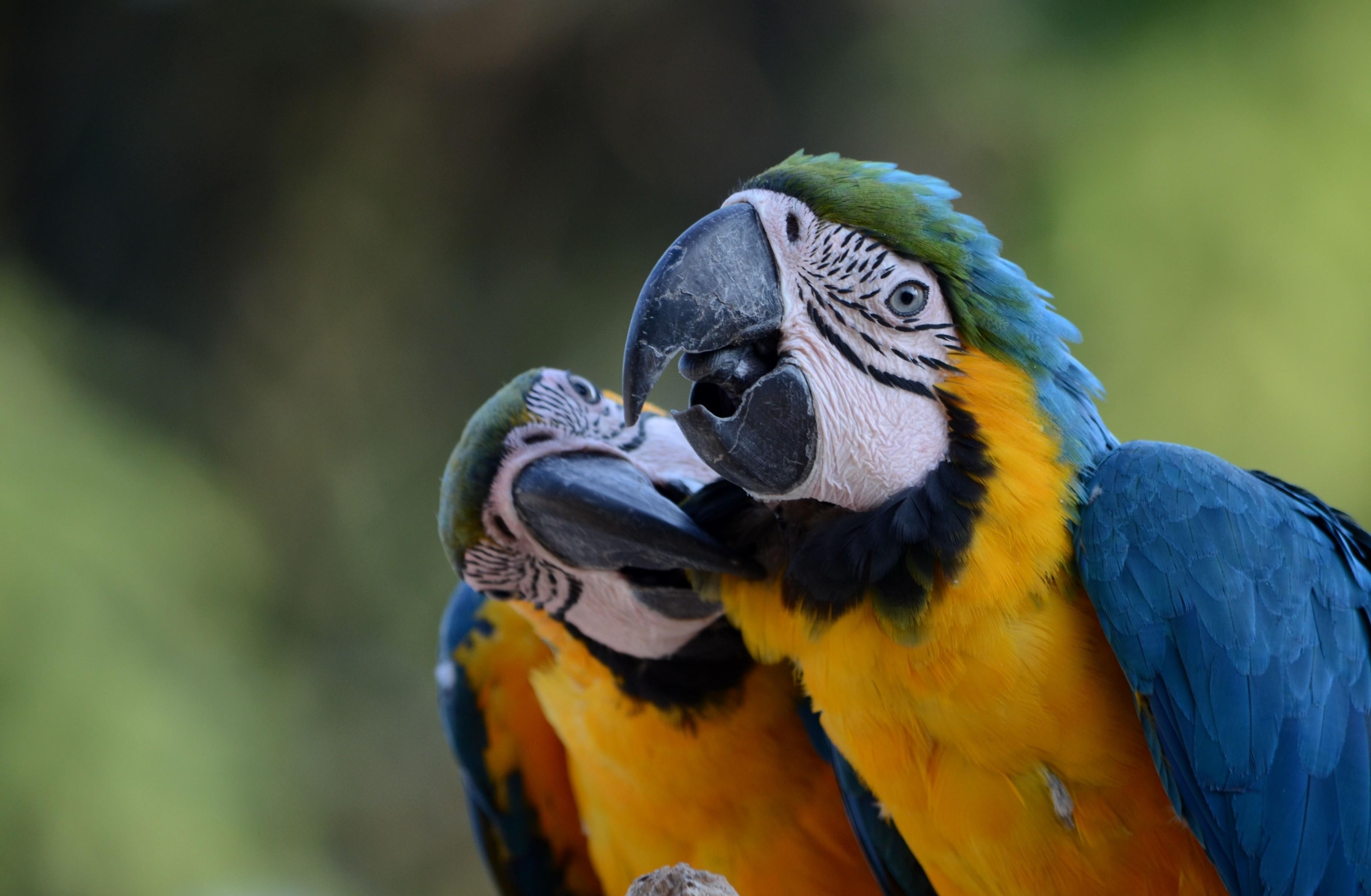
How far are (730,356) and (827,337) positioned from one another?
0.14 metres

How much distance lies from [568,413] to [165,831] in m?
3.18

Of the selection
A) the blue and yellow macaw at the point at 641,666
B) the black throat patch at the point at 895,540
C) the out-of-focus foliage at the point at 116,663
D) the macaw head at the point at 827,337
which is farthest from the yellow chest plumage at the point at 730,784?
the out-of-focus foliage at the point at 116,663

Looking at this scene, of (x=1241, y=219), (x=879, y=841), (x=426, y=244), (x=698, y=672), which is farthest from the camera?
(x=426, y=244)

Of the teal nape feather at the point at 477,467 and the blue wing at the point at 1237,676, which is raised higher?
the teal nape feather at the point at 477,467

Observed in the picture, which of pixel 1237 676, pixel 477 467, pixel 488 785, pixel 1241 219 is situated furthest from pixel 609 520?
pixel 1241 219

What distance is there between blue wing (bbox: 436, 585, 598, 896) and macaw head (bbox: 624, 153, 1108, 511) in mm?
1120

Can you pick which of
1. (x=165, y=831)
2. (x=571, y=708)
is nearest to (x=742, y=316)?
(x=571, y=708)

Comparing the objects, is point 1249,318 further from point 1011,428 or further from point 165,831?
point 165,831

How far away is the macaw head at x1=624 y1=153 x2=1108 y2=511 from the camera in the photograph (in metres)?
1.44

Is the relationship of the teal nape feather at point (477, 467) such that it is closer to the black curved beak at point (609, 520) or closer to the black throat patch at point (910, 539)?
the black curved beak at point (609, 520)

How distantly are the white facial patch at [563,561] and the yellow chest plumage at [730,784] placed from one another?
112mm

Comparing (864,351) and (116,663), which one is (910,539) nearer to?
(864,351)

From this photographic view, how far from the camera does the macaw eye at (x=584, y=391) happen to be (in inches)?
79.0

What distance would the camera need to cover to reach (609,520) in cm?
172
